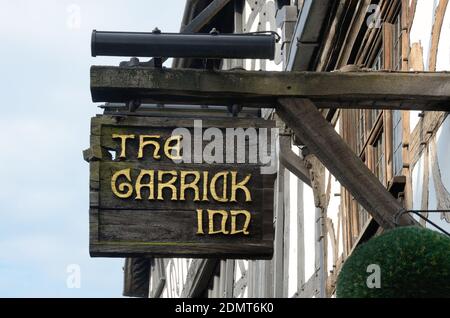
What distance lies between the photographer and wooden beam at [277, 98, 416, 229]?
6.74 m

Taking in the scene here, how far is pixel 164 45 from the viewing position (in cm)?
710

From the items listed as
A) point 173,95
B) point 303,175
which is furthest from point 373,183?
point 303,175

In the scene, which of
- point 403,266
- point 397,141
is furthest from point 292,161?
point 403,266

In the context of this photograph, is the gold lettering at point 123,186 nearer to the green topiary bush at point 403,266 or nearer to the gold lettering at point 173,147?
the gold lettering at point 173,147

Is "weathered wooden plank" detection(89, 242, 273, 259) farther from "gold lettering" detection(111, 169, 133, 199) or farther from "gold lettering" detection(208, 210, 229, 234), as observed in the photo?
"gold lettering" detection(111, 169, 133, 199)

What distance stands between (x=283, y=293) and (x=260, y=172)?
260 inches

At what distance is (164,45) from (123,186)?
737 mm

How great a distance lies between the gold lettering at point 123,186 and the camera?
7023 millimetres

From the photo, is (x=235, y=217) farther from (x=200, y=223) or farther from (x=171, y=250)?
(x=171, y=250)

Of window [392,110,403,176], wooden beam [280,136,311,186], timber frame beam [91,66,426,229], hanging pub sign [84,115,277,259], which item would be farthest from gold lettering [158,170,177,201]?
wooden beam [280,136,311,186]

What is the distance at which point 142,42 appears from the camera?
710cm

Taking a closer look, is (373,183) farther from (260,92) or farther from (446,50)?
(446,50)

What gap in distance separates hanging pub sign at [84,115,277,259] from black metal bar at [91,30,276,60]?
1.08 feet
